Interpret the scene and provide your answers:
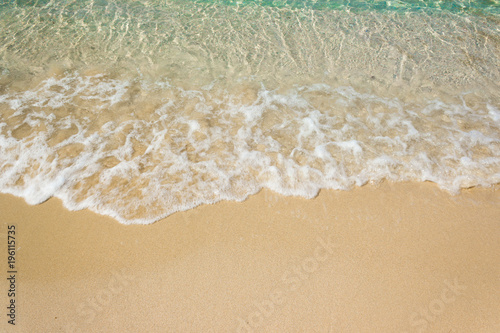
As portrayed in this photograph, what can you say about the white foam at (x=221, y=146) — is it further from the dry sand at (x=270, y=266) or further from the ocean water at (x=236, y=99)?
the dry sand at (x=270, y=266)

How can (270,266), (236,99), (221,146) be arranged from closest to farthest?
(270,266) → (221,146) → (236,99)

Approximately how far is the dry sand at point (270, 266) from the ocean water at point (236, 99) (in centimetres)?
25

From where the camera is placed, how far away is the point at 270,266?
2.63 m

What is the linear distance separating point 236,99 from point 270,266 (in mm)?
2556

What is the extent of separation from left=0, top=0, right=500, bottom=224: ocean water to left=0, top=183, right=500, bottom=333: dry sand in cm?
25

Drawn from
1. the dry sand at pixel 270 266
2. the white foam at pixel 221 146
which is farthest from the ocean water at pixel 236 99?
the dry sand at pixel 270 266

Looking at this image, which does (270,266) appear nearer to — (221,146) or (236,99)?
(221,146)

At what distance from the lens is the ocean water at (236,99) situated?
10.9 ft

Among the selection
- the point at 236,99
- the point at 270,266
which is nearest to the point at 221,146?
the point at 236,99

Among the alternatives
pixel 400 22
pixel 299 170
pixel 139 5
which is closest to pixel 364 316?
pixel 299 170

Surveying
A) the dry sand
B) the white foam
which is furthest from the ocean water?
Result: the dry sand

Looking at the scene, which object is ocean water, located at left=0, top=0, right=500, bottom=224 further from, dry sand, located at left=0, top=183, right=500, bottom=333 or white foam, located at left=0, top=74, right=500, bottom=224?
dry sand, located at left=0, top=183, right=500, bottom=333

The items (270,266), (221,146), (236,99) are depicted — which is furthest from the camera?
(236,99)

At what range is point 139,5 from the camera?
6391 mm
